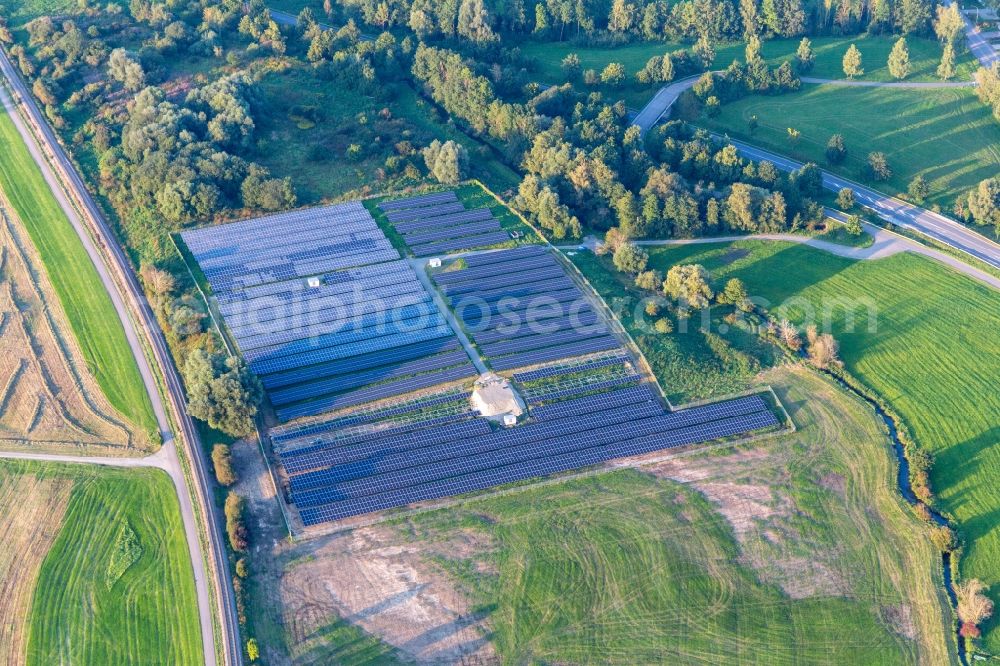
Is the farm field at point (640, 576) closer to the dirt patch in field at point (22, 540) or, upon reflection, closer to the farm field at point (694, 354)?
the farm field at point (694, 354)

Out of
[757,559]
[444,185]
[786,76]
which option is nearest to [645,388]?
[757,559]

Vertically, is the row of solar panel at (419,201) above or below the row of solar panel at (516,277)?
above

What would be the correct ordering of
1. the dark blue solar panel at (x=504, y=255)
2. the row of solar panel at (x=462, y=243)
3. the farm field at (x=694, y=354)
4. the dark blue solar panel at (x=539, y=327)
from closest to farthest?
the farm field at (x=694, y=354)
the dark blue solar panel at (x=539, y=327)
the dark blue solar panel at (x=504, y=255)
the row of solar panel at (x=462, y=243)

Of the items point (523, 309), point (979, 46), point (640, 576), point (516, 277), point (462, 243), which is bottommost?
point (640, 576)

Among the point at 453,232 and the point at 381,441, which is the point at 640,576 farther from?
the point at 453,232

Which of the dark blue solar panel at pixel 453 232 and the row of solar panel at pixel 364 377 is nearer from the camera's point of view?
the row of solar panel at pixel 364 377

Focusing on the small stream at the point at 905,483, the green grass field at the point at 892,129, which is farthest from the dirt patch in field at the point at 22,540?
the green grass field at the point at 892,129

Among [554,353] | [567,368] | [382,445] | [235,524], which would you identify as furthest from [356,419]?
[567,368]
